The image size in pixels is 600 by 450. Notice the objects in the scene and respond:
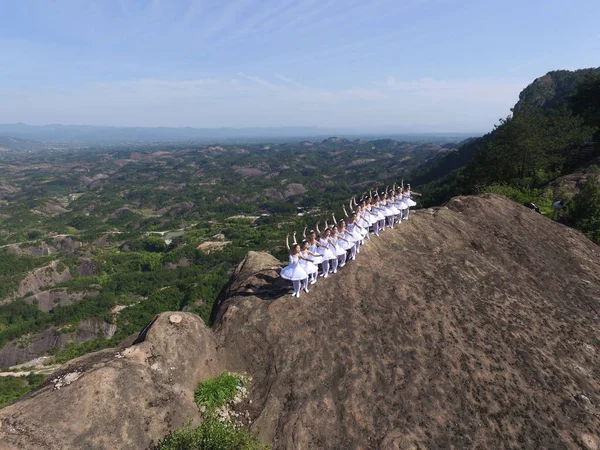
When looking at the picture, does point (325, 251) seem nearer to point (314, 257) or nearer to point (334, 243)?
point (334, 243)

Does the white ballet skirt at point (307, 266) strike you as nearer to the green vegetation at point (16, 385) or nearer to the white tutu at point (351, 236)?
the white tutu at point (351, 236)

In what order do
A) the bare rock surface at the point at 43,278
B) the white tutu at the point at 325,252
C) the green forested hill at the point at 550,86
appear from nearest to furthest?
the white tutu at the point at 325,252, the bare rock surface at the point at 43,278, the green forested hill at the point at 550,86

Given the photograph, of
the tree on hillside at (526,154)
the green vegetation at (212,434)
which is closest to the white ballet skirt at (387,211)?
the green vegetation at (212,434)

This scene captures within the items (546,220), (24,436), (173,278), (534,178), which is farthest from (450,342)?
(173,278)

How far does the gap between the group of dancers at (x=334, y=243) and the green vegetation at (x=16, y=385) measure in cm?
5659

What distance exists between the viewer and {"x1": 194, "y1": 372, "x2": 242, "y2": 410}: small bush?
11.8 m

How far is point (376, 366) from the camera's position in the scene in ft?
40.5

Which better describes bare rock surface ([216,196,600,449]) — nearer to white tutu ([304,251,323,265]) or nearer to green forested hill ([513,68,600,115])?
white tutu ([304,251,323,265])

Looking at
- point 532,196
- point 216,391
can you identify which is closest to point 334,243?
point 216,391

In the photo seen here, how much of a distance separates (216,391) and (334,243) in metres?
8.08

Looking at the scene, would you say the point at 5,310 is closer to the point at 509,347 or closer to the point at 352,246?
the point at 352,246

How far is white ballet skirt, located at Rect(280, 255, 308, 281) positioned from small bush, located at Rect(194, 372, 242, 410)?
181 inches

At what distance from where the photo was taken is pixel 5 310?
3238 inches

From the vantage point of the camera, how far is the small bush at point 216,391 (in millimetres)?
11750
